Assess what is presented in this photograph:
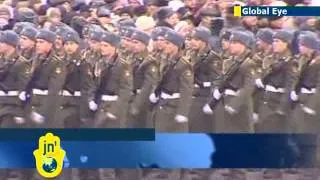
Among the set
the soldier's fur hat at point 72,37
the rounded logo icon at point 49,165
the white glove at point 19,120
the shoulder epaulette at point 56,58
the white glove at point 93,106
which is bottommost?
the rounded logo icon at point 49,165

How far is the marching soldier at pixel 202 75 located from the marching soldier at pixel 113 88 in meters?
0.41

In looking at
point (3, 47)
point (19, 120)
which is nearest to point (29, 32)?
point (3, 47)

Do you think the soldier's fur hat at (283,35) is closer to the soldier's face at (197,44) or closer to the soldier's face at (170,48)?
the soldier's face at (197,44)

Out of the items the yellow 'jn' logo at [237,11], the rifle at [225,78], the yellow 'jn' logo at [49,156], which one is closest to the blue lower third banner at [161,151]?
the yellow 'jn' logo at [49,156]

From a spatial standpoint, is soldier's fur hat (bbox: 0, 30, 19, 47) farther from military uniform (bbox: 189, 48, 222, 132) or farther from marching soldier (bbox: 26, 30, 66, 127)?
military uniform (bbox: 189, 48, 222, 132)

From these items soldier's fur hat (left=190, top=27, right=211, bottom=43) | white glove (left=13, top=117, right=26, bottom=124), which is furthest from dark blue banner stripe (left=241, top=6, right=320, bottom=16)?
white glove (left=13, top=117, right=26, bottom=124)

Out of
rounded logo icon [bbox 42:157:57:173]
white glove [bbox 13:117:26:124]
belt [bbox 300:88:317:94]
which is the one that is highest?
belt [bbox 300:88:317:94]

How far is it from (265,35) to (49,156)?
1.54m

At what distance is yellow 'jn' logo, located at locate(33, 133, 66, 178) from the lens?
18.1ft

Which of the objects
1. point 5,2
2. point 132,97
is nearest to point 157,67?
point 132,97

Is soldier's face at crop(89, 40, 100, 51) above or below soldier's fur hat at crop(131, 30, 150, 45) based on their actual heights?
below

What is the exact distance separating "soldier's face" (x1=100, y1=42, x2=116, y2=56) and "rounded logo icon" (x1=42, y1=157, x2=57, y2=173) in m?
0.74

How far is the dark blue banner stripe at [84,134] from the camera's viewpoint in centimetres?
550

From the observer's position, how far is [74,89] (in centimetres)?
550
